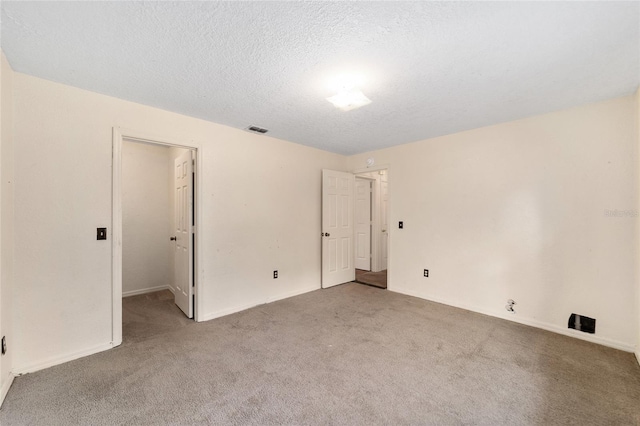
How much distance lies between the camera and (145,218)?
165 inches

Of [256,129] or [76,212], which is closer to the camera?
[76,212]

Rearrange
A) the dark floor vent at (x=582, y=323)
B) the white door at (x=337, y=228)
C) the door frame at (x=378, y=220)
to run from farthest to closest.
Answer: the white door at (x=337, y=228) → the door frame at (x=378, y=220) → the dark floor vent at (x=582, y=323)

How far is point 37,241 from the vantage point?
209 cm

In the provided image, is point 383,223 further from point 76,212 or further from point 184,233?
point 76,212

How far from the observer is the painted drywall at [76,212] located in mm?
2051

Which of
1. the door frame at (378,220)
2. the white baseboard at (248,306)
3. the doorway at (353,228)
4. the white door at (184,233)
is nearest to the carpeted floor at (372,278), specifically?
the doorway at (353,228)

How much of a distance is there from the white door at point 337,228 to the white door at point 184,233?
1.96m

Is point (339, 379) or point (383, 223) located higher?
point (383, 223)

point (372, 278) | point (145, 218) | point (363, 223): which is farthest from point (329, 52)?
point (363, 223)

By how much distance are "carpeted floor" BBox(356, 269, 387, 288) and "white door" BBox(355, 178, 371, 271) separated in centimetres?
24

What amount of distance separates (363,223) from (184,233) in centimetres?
348

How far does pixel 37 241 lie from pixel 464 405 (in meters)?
3.32

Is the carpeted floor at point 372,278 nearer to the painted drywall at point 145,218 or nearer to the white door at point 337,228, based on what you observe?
the white door at point 337,228

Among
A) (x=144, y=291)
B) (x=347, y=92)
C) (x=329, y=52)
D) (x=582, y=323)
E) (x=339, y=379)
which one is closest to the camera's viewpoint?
(x=329, y=52)
